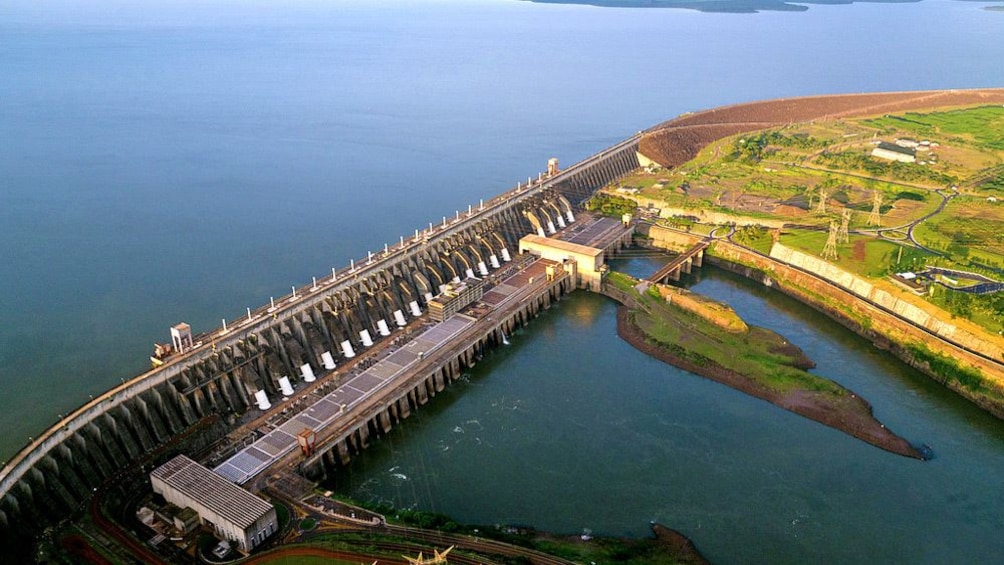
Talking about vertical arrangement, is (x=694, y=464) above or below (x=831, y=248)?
below

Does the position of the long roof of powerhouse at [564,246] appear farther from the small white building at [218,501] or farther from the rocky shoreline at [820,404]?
the small white building at [218,501]

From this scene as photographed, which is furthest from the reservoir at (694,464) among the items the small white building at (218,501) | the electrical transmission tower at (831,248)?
the electrical transmission tower at (831,248)

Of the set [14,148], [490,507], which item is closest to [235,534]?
[490,507]

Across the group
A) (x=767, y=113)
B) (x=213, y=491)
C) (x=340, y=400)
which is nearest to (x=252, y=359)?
(x=340, y=400)

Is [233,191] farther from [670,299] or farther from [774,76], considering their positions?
[774,76]

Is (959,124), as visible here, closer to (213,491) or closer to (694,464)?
(694,464)
